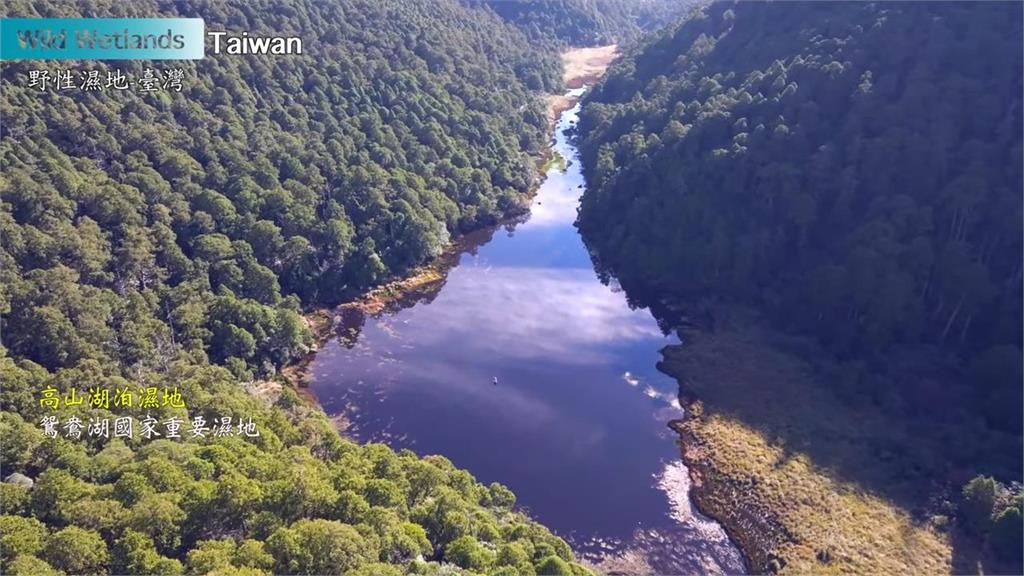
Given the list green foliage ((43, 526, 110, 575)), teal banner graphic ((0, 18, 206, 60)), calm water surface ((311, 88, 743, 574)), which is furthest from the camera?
teal banner graphic ((0, 18, 206, 60))

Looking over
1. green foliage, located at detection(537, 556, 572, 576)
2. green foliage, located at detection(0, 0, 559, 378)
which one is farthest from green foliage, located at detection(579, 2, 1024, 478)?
green foliage, located at detection(537, 556, 572, 576)

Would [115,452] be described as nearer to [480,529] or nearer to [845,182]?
[480,529]

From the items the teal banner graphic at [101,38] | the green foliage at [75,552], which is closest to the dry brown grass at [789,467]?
the green foliage at [75,552]

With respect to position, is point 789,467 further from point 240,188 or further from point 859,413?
point 240,188

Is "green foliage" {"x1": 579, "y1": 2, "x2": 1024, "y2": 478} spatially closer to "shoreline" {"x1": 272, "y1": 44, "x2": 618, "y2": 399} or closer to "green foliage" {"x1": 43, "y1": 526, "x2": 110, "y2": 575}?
"shoreline" {"x1": 272, "y1": 44, "x2": 618, "y2": 399}

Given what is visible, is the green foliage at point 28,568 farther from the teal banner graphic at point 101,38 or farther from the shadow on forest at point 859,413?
the shadow on forest at point 859,413

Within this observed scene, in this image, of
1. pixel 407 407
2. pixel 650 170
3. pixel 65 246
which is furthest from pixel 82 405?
pixel 650 170
